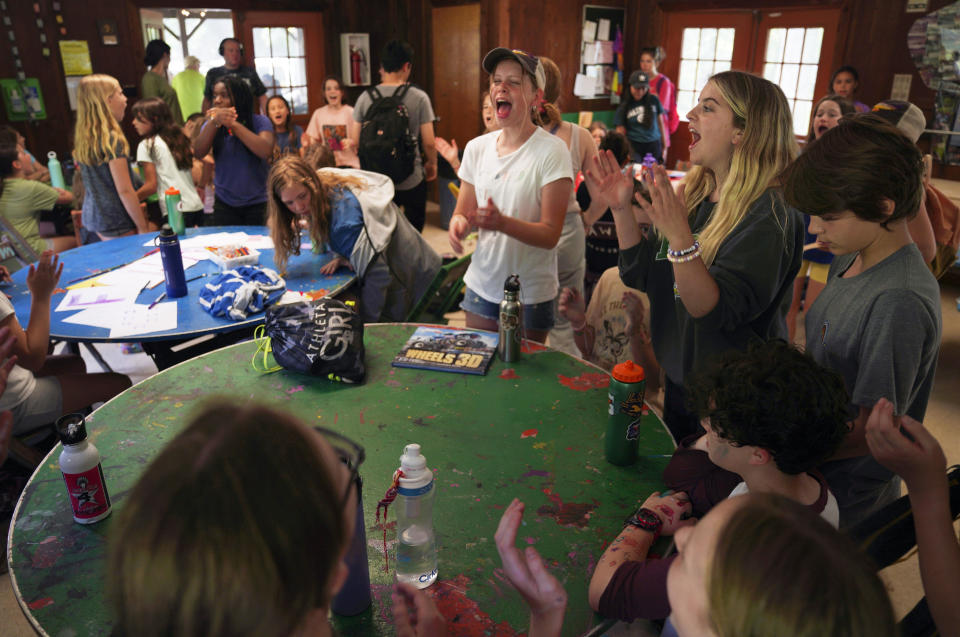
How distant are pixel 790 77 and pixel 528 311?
18.5ft

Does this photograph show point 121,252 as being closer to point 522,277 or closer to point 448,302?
point 448,302

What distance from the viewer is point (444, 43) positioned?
741 centimetres

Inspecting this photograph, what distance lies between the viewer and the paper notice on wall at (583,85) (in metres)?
7.30

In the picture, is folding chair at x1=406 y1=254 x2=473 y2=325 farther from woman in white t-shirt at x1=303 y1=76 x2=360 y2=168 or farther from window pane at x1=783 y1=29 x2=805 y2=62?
window pane at x1=783 y1=29 x2=805 y2=62

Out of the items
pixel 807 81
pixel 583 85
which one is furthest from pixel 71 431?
pixel 807 81

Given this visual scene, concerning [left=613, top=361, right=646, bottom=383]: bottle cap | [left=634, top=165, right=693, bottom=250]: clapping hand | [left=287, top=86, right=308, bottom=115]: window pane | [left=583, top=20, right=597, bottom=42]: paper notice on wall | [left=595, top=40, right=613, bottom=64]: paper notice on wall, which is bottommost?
[left=613, top=361, right=646, bottom=383]: bottle cap

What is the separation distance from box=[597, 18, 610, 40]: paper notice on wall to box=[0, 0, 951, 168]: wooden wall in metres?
0.22

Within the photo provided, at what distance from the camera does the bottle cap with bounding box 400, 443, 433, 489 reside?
118cm

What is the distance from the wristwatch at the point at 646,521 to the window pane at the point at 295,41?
7715mm

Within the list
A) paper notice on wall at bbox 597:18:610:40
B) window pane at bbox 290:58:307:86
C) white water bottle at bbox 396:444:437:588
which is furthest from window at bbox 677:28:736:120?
white water bottle at bbox 396:444:437:588

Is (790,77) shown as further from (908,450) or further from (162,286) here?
(908,450)

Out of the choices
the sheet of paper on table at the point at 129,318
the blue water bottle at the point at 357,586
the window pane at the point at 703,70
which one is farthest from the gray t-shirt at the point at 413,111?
the window pane at the point at 703,70

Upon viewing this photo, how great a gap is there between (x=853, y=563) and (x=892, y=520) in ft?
2.30

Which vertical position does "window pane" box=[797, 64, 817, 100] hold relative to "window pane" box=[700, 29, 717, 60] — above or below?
below
